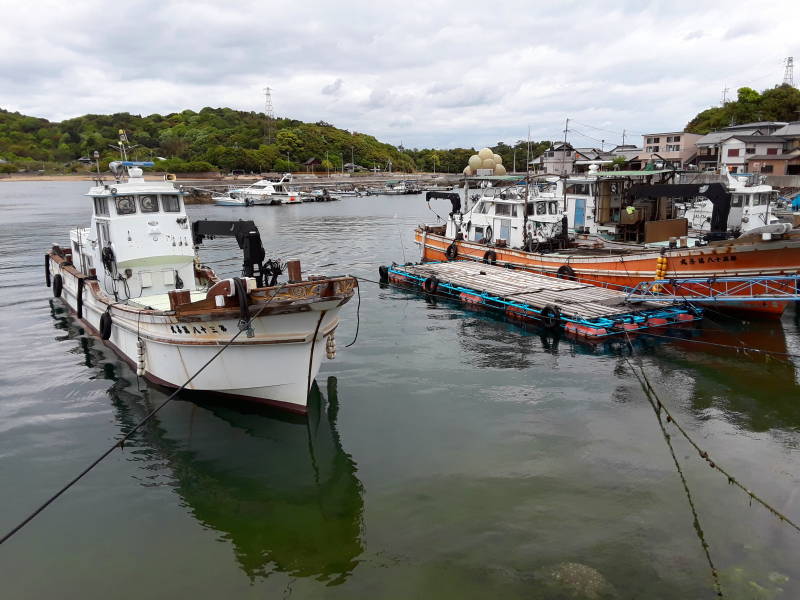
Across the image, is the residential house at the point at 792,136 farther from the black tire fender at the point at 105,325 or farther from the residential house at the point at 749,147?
the black tire fender at the point at 105,325

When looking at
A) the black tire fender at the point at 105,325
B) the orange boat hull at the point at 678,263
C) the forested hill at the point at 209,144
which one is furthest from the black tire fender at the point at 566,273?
the forested hill at the point at 209,144

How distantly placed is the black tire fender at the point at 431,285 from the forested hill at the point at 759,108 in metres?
72.6

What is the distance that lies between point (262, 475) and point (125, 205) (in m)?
9.40

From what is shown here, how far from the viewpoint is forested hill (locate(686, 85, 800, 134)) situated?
249 ft

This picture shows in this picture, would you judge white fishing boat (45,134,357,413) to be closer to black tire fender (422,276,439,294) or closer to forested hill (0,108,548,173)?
black tire fender (422,276,439,294)

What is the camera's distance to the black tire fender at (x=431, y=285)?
2359 centimetres

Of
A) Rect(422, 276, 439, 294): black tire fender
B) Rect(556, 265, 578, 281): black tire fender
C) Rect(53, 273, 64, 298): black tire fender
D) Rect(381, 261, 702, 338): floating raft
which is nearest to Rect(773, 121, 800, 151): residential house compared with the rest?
Rect(556, 265, 578, 281): black tire fender

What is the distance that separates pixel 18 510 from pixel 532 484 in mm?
8791

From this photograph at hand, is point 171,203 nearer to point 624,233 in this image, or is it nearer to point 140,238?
point 140,238

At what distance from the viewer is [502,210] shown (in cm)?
Answer: 2717

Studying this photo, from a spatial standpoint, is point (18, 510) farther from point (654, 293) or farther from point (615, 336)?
point (654, 293)

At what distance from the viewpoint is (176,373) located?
41.0 feet

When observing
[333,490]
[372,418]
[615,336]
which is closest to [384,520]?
[333,490]

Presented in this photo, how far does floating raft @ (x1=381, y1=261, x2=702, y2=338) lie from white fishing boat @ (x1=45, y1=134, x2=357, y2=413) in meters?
9.02
